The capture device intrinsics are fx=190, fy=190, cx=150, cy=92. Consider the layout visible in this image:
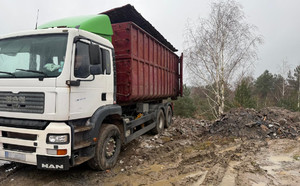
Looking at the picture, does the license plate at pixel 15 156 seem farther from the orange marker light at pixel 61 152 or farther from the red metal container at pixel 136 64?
the red metal container at pixel 136 64

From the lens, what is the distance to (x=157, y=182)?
337cm

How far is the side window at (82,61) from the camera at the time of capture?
10.3ft

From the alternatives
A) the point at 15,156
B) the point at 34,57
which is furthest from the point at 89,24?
the point at 15,156

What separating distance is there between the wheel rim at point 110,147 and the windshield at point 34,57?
1.73 meters

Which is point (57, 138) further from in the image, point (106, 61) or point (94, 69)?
point (106, 61)

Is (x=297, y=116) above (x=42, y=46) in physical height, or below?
below

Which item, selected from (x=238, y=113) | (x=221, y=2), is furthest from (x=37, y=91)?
(x=221, y=2)

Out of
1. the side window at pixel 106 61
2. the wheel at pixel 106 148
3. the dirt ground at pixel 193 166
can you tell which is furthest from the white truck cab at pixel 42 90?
the dirt ground at pixel 193 166

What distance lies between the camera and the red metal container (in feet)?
15.3

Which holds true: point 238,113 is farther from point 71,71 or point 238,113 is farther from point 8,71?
point 8,71

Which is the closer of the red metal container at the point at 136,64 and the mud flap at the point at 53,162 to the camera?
the mud flap at the point at 53,162

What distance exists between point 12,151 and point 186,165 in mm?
3254

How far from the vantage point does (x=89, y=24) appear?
3805mm

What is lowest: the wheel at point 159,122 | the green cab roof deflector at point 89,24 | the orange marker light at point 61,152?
the wheel at point 159,122
